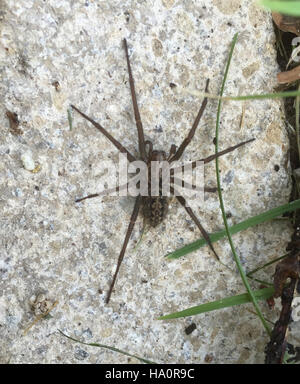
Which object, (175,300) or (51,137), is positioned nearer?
(51,137)

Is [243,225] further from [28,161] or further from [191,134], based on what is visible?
[28,161]

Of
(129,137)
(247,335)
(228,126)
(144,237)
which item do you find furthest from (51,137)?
(247,335)

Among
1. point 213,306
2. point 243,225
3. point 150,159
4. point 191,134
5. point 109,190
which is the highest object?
point 191,134

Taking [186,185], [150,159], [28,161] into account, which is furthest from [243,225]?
[28,161]

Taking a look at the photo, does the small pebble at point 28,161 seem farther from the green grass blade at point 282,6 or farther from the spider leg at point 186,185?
the green grass blade at point 282,6

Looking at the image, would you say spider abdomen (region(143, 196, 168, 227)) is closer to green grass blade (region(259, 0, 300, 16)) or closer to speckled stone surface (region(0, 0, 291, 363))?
speckled stone surface (region(0, 0, 291, 363))

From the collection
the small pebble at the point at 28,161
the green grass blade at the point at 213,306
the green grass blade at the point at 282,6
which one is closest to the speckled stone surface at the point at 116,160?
the small pebble at the point at 28,161

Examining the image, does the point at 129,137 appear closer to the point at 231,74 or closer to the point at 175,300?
the point at 231,74
